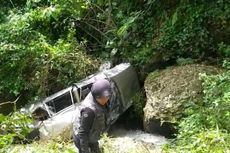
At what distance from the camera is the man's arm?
4.71 m

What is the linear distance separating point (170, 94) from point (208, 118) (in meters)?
1.56

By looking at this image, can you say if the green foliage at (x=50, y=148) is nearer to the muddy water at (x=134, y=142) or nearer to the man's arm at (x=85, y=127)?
the man's arm at (x=85, y=127)

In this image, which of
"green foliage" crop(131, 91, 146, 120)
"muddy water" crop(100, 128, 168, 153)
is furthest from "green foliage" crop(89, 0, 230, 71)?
"muddy water" crop(100, 128, 168, 153)

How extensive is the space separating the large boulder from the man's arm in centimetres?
253

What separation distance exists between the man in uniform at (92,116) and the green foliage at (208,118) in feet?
3.14

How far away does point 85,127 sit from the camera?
476 cm

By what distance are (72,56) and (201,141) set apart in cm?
526

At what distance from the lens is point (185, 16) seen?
9125 mm

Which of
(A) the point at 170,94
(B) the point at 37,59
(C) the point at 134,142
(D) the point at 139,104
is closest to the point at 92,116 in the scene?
(C) the point at 134,142

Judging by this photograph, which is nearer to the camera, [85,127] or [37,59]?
[85,127]

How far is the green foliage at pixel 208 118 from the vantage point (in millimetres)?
4910

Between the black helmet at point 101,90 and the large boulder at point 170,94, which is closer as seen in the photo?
the black helmet at point 101,90

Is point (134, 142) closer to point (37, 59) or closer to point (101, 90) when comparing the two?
point (101, 90)

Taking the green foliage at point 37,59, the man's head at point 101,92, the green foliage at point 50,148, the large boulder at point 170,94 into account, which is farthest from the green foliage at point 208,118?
the green foliage at point 37,59
